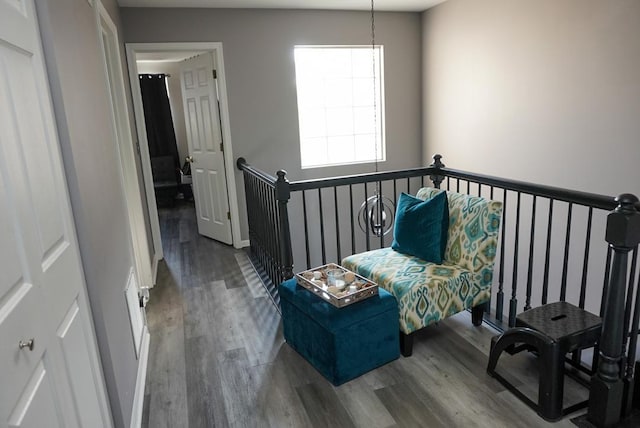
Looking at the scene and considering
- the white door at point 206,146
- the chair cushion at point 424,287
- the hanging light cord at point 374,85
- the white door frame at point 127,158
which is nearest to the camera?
the chair cushion at point 424,287

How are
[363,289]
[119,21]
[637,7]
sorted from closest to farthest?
1. [363,289]
2. [637,7]
3. [119,21]

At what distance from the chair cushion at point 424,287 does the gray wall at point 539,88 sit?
5.54 feet

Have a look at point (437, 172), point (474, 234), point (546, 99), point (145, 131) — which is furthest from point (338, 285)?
point (145, 131)

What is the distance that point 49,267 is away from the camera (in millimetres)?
1195

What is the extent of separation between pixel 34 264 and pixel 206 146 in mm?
3886

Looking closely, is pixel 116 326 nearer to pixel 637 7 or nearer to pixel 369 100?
pixel 637 7

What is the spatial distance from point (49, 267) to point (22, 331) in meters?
0.26

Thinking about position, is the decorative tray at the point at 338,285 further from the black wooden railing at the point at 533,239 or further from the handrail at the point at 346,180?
the handrail at the point at 346,180

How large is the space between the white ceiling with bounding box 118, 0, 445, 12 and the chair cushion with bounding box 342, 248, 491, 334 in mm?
3043

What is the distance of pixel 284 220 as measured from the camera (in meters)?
2.74

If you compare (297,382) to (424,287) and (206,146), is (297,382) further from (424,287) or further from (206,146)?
(206,146)

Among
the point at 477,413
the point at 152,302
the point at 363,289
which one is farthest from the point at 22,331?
the point at 152,302

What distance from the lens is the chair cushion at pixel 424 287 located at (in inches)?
90.9

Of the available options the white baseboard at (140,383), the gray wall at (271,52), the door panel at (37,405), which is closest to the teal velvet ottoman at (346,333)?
the white baseboard at (140,383)
